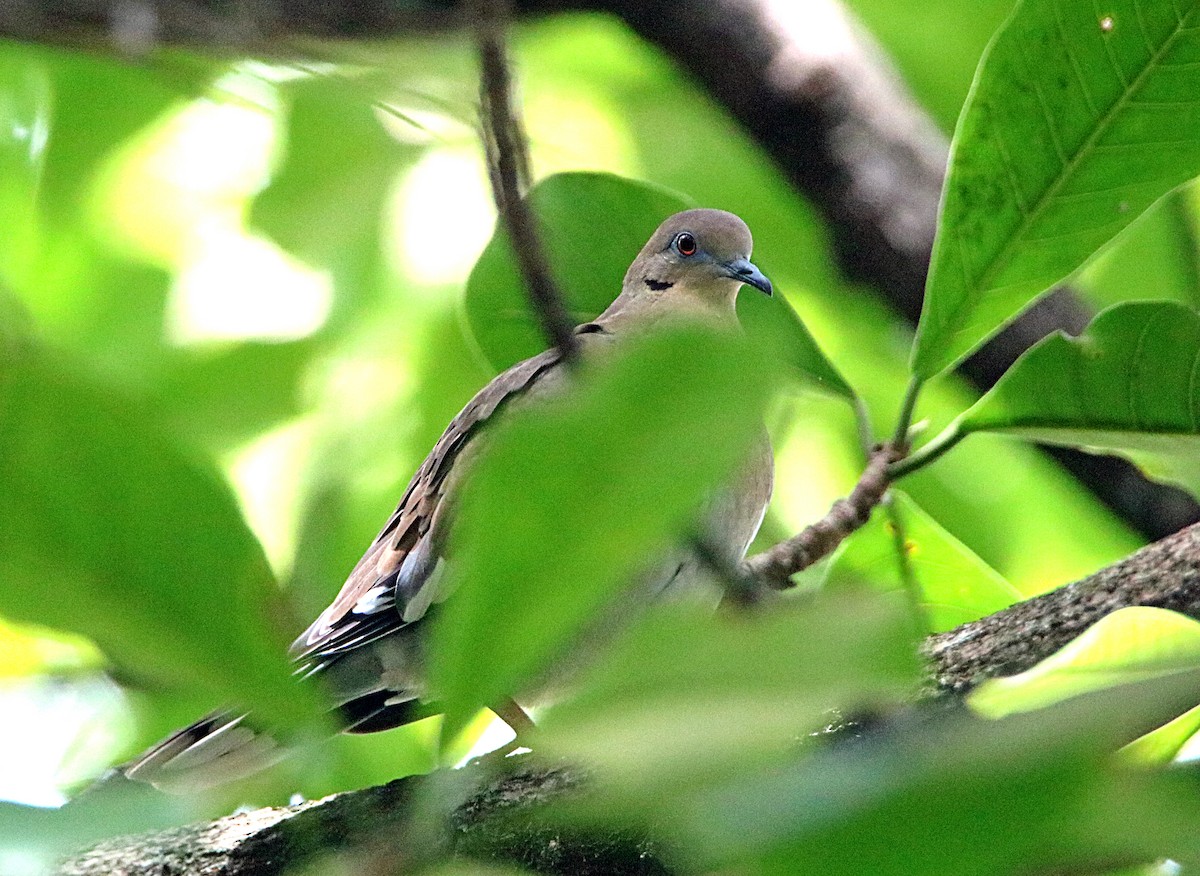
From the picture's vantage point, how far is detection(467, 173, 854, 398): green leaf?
275cm

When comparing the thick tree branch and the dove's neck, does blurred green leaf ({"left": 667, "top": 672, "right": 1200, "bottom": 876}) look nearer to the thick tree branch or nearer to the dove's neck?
the thick tree branch

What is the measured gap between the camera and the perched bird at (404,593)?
246 centimetres

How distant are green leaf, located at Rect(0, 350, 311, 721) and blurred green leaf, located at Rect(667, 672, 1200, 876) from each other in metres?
0.23

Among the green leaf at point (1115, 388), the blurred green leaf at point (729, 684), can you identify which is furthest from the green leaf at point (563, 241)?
the blurred green leaf at point (729, 684)

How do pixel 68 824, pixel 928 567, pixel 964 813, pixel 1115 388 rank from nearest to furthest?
pixel 964 813 < pixel 68 824 < pixel 1115 388 < pixel 928 567

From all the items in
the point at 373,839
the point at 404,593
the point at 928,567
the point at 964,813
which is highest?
the point at 404,593

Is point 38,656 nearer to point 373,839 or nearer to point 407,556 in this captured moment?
point 407,556

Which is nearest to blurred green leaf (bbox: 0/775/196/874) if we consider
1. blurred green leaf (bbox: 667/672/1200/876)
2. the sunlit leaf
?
blurred green leaf (bbox: 667/672/1200/876)

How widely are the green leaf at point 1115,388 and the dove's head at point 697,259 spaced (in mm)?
1350

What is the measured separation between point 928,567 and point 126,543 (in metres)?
2.17

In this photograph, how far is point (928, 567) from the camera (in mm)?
2672

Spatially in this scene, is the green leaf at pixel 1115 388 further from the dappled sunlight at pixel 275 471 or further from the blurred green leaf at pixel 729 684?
the dappled sunlight at pixel 275 471

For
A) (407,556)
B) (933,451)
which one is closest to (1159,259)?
(933,451)

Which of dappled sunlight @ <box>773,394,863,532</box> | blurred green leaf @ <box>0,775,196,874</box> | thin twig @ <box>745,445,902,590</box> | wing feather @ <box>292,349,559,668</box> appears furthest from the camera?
dappled sunlight @ <box>773,394,863,532</box>
